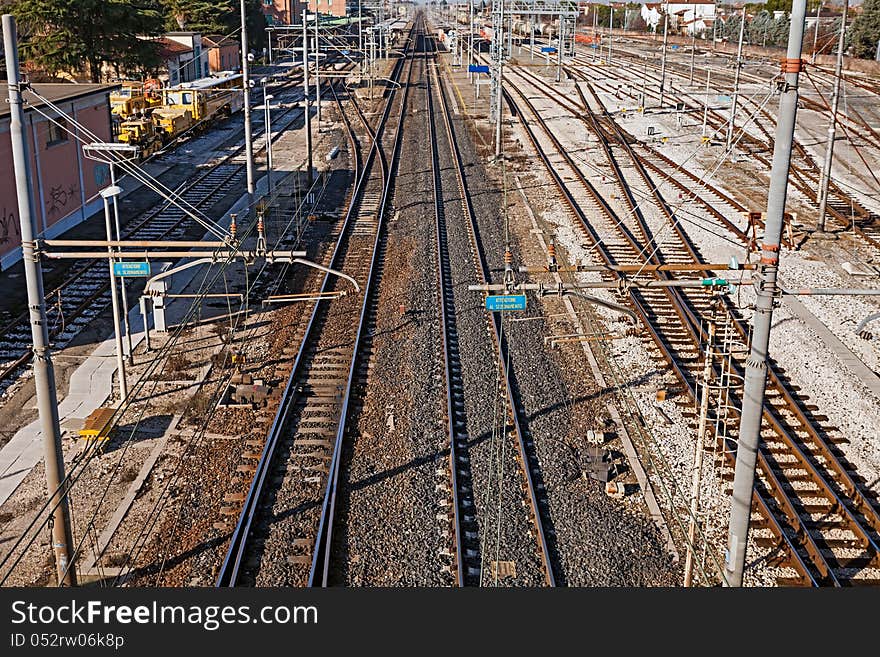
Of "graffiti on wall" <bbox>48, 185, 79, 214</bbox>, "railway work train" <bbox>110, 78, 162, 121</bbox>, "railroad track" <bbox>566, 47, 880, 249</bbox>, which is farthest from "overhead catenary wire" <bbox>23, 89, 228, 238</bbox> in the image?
"railway work train" <bbox>110, 78, 162, 121</bbox>

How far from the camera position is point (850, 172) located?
3241cm

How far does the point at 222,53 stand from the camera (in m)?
66.4

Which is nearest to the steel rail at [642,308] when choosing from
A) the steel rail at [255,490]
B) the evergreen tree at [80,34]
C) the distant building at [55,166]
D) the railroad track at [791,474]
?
the railroad track at [791,474]

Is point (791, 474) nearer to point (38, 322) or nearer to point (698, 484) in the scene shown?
point (698, 484)

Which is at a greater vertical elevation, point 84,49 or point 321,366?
point 84,49

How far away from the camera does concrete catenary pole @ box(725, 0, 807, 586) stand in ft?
26.1

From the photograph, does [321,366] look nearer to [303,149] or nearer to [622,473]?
[622,473]

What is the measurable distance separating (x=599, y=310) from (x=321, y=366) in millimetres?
5887

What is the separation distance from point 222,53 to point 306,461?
59047 mm

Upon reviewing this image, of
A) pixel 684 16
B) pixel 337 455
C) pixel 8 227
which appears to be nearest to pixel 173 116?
pixel 8 227

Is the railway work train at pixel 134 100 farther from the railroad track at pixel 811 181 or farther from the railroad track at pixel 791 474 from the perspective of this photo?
the railroad track at pixel 791 474

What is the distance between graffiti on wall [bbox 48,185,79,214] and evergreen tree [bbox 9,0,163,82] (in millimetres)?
19191

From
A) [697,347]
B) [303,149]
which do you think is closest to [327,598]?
[697,347]

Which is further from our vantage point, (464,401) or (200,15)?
(200,15)
